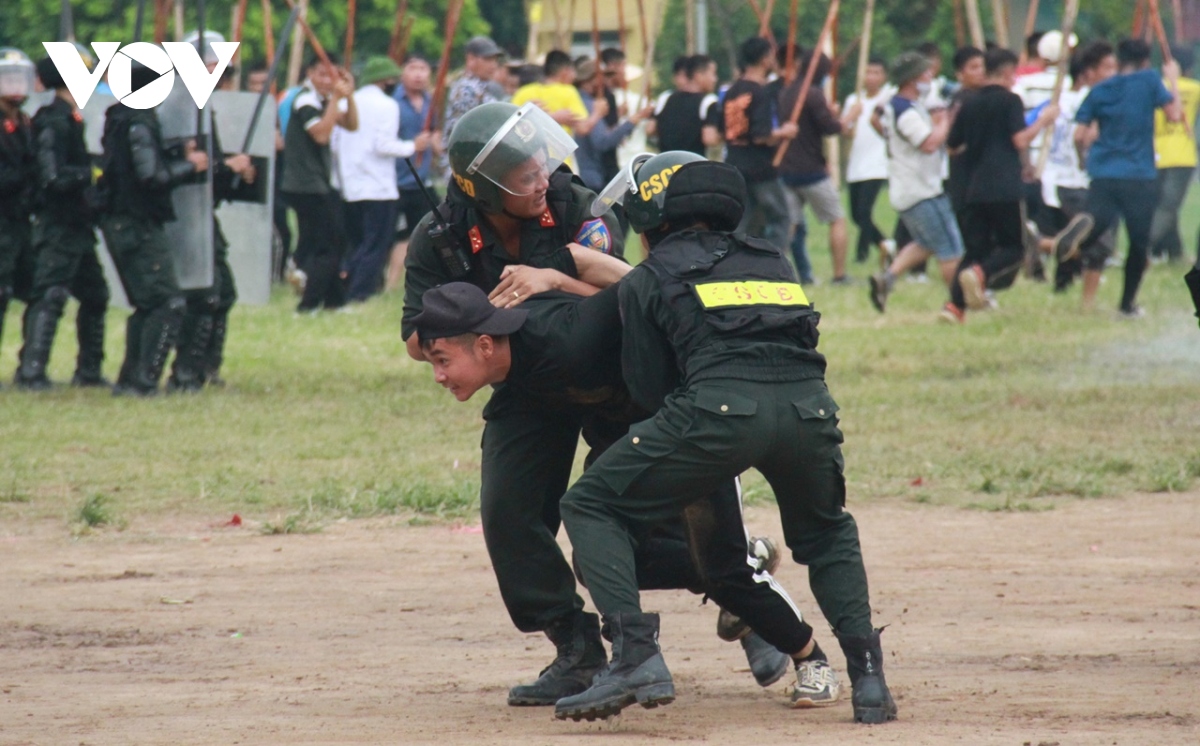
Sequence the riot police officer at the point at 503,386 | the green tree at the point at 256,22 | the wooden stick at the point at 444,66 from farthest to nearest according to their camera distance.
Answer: the green tree at the point at 256,22
the wooden stick at the point at 444,66
the riot police officer at the point at 503,386

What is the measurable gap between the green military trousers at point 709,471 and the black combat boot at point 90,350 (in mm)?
7669

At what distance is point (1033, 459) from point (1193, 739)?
484 centimetres

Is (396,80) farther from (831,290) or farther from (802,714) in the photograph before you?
(802,714)

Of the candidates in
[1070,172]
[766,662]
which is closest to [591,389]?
[766,662]

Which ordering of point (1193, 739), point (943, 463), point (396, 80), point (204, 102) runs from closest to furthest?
1. point (1193, 739)
2. point (943, 463)
3. point (204, 102)
4. point (396, 80)

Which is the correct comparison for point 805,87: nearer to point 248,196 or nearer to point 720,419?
point 248,196

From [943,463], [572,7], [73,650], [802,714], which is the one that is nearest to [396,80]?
[572,7]

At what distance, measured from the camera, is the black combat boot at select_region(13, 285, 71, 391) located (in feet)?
36.0

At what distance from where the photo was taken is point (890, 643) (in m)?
5.58

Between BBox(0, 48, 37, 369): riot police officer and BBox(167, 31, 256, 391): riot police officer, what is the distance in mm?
1106

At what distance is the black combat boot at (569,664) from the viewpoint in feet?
15.9

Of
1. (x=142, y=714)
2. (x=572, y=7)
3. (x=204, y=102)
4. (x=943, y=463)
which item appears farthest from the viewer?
(x=572, y=7)

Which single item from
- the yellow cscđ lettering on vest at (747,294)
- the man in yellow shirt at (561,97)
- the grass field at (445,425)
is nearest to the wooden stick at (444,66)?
the man in yellow shirt at (561,97)

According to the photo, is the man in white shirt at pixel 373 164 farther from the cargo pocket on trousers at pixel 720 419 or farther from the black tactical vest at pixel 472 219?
the cargo pocket on trousers at pixel 720 419
